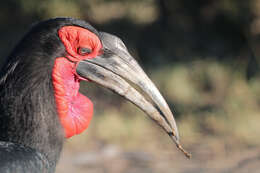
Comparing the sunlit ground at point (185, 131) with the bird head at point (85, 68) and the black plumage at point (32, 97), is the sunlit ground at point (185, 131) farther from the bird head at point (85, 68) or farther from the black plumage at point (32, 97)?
the black plumage at point (32, 97)

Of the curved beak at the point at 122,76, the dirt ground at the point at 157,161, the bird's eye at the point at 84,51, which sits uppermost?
the bird's eye at the point at 84,51

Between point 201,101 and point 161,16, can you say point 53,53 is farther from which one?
point 161,16

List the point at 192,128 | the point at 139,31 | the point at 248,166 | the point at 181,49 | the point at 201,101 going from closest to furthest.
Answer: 1. the point at 248,166
2. the point at 192,128
3. the point at 201,101
4. the point at 181,49
5. the point at 139,31

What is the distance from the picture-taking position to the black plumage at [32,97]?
257 cm

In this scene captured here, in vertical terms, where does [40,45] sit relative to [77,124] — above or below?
above

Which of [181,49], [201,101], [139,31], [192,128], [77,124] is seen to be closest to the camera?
[77,124]

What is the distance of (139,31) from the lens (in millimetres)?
8273

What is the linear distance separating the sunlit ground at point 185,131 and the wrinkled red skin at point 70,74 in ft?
8.10

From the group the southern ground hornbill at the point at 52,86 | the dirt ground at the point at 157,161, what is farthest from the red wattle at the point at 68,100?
the dirt ground at the point at 157,161

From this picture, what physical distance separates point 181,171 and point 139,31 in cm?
358

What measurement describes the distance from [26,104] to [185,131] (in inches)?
143

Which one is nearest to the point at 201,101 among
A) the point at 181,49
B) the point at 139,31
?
the point at 181,49

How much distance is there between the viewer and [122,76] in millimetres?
2766

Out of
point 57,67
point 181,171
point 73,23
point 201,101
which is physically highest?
point 201,101
